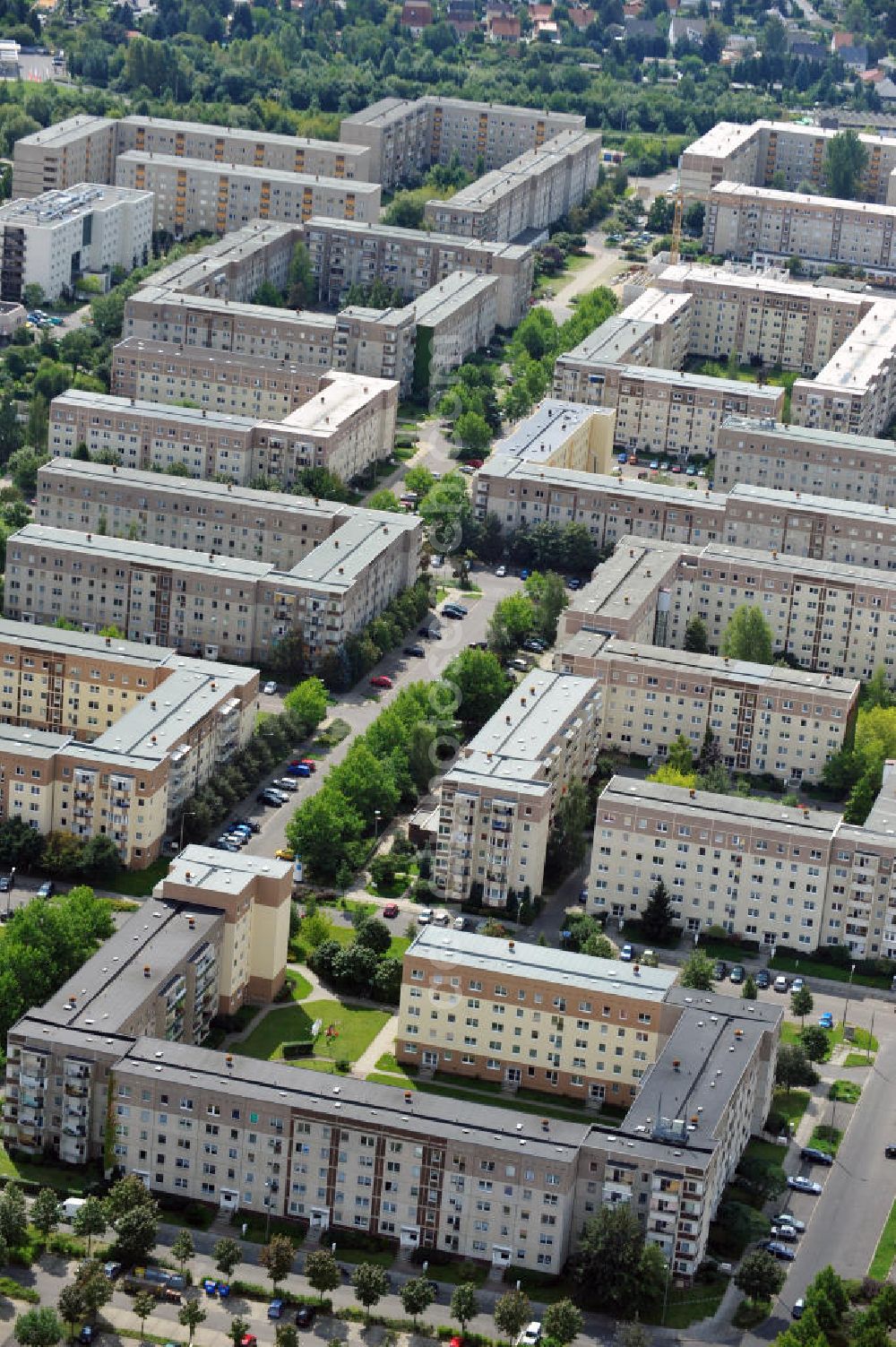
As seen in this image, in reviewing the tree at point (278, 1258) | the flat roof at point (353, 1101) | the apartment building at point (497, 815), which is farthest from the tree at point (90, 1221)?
the apartment building at point (497, 815)

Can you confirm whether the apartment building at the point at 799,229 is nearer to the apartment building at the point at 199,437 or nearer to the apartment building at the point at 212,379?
the apartment building at the point at 212,379

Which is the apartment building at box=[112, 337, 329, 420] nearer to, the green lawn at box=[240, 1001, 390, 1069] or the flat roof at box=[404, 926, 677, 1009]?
the green lawn at box=[240, 1001, 390, 1069]

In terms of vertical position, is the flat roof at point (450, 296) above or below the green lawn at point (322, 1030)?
above

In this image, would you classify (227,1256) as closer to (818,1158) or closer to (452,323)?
(818,1158)

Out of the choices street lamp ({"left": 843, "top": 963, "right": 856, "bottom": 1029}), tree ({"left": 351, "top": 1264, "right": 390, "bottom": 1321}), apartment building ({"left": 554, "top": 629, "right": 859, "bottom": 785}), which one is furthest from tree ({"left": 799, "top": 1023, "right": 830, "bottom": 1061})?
apartment building ({"left": 554, "top": 629, "right": 859, "bottom": 785})

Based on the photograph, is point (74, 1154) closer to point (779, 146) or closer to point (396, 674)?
point (396, 674)

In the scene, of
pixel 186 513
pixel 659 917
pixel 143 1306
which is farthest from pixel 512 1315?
pixel 186 513

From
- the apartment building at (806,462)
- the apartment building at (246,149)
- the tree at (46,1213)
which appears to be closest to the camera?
the tree at (46,1213)
